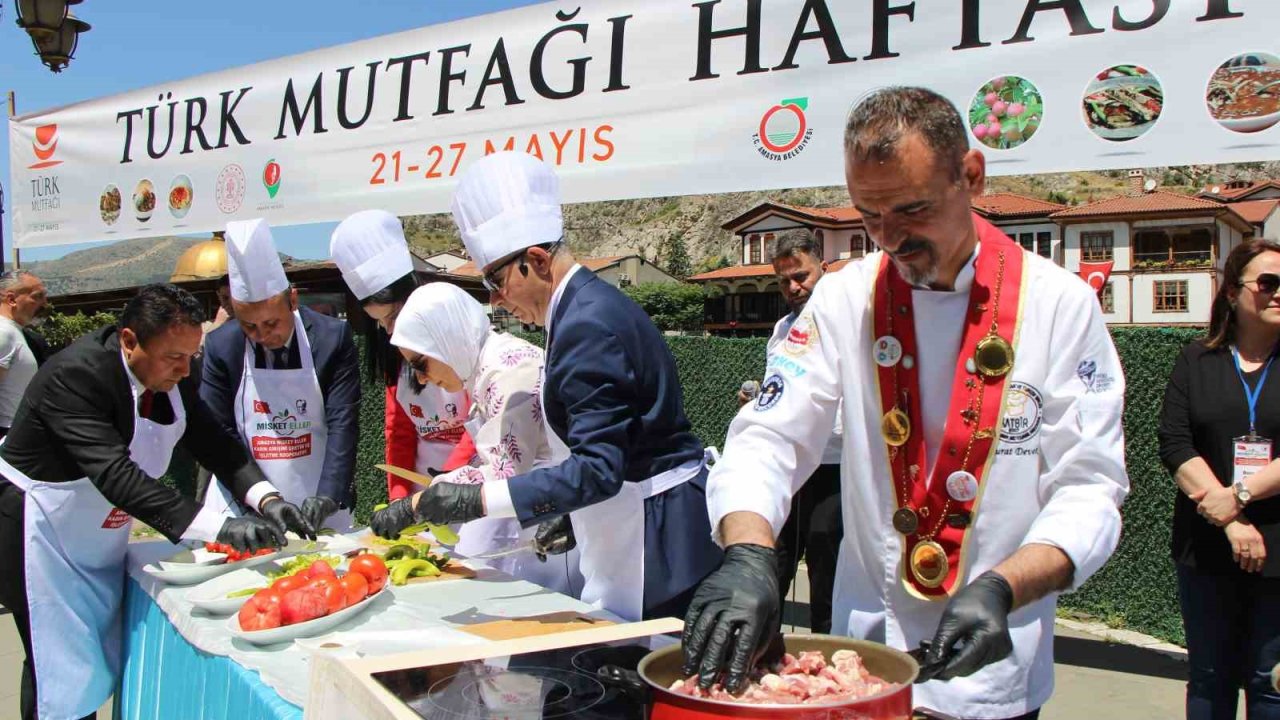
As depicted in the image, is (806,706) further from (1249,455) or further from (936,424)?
(1249,455)

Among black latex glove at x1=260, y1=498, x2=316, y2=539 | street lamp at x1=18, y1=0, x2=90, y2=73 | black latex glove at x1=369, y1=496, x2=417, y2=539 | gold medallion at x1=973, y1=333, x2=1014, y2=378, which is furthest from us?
street lamp at x1=18, y1=0, x2=90, y2=73

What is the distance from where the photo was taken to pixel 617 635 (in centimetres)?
155

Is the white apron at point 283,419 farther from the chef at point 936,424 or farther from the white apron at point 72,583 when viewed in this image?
the chef at point 936,424

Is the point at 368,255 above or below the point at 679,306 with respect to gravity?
below

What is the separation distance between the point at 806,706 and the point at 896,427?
0.62 metres

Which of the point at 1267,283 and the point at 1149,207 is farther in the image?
the point at 1149,207

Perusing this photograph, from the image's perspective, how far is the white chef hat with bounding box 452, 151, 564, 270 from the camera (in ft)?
7.51

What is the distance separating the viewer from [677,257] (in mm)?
83125

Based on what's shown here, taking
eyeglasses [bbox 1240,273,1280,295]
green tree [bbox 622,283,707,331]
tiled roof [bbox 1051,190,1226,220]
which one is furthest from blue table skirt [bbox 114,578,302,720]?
green tree [bbox 622,283,707,331]

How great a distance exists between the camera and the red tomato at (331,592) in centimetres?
225

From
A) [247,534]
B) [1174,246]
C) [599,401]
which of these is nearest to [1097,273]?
[599,401]

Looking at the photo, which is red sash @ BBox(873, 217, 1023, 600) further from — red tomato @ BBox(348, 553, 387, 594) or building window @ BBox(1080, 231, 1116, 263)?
building window @ BBox(1080, 231, 1116, 263)

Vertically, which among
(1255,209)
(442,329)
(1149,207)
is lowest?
(442,329)

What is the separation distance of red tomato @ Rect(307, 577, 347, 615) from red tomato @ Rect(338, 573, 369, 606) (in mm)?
18
